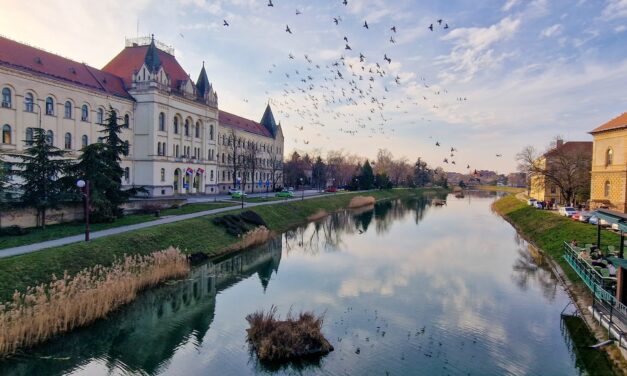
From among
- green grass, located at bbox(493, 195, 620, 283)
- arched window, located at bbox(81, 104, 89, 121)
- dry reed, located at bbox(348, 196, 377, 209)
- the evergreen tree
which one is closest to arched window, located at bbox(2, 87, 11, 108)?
arched window, located at bbox(81, 104, 89, 121)

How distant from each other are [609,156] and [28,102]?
177 feet

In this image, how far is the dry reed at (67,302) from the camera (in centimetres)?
1225

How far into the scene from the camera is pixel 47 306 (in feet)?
44.3

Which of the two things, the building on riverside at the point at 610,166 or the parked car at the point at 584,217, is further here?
the building on riverside at the point at 610,166

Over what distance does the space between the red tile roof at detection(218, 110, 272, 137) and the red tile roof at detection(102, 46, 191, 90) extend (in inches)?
555

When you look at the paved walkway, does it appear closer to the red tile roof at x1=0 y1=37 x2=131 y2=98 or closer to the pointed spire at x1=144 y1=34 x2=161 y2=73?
the red tile roof at x1=0 y1=37 x2=131 y2=98

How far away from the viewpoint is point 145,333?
580 inches

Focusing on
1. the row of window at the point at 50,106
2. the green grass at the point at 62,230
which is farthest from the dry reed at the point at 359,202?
the row of window at the point at 50,106

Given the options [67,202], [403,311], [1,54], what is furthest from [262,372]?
[1,54]

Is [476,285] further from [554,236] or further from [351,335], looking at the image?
[554,236]

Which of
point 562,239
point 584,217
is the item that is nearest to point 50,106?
point 562,239

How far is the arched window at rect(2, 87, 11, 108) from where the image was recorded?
3334 cm

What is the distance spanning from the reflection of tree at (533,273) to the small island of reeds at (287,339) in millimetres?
12303

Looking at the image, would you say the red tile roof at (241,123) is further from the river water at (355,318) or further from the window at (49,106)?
the river water at (355,318)
